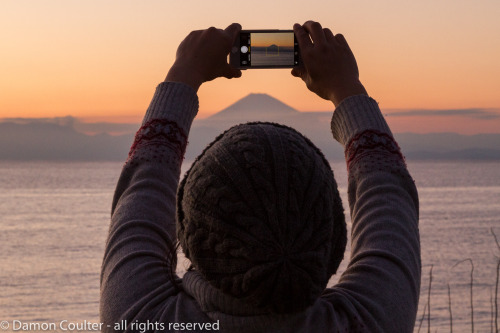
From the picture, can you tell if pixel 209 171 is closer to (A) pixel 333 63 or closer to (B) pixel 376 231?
(B) pixel 376 231

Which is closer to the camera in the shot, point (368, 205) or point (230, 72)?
point (368, 205)

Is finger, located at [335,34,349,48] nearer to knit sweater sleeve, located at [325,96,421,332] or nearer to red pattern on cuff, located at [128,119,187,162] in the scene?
→ knit sweater sleeve, located at [325,96,421,332]

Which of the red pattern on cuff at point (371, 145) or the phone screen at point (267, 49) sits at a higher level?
the phone screen at point (267, 49)

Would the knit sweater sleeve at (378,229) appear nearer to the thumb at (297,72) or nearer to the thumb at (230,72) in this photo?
the thumb at (297,72)

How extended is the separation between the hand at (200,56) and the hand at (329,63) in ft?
0.60

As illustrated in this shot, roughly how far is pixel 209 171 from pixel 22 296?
18.2 meters

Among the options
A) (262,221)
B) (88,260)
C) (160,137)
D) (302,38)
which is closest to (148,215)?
(160,137)

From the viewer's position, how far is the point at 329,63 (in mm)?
1642

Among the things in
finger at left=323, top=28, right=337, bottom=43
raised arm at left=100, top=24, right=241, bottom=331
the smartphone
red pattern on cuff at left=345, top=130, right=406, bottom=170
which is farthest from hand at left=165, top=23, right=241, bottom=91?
red pattern on cuff at left=345, top=130, right=406, bottom=170

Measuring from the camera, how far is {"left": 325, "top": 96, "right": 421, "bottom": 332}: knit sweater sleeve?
4.55 ft

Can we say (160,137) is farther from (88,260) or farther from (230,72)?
(88,260)

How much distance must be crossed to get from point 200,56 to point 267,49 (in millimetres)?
259

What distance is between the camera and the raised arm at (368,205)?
1385 millimetres

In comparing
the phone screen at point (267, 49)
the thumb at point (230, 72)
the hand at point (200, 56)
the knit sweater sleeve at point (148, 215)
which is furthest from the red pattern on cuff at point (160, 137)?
the phone screen at point (267, 49)
